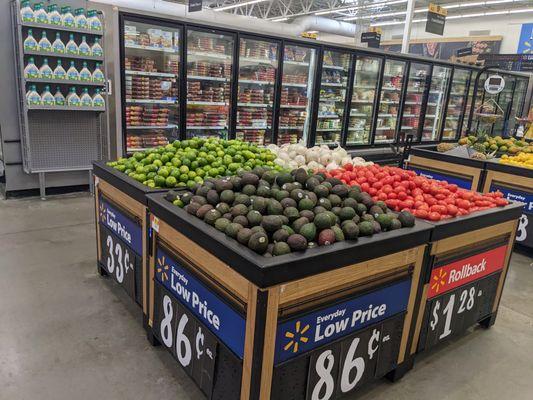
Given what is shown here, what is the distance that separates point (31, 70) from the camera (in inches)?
189

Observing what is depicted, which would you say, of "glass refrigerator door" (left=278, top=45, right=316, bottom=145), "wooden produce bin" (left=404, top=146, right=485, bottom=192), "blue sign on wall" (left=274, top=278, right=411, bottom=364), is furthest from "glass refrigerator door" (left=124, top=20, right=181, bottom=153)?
"blue sign on wall" (left=274, top=278, right=411, bottom=364)

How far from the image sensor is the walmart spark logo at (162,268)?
91.8 inches

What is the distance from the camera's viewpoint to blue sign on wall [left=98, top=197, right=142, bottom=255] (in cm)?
269

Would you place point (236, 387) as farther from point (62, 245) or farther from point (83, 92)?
point (83, 92)

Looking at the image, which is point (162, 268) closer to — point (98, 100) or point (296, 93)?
point (98, 100)

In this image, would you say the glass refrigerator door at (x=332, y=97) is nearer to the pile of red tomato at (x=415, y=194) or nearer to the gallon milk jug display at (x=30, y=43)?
the gallon milk jug display at (x=30, y=43)

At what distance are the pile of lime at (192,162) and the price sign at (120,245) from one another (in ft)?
0.93

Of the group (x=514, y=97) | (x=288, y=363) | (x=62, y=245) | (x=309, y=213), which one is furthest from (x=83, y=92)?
(x=514, y=97)

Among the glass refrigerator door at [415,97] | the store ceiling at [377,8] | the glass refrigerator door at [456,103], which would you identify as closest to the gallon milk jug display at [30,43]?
the glass refrigerator door at [415,97]

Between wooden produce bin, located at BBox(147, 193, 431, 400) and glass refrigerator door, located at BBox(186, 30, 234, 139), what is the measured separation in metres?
3.69

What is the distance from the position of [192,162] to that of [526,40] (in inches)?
601

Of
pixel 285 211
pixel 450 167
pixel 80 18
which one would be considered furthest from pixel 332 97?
pixel 285 211

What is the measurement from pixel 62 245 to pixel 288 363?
301 cm

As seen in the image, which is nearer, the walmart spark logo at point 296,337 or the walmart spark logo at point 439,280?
the walmart spark logo at point 296,337
